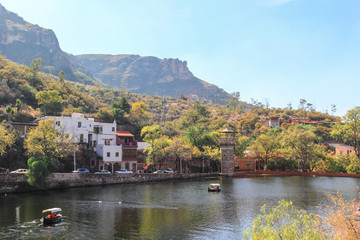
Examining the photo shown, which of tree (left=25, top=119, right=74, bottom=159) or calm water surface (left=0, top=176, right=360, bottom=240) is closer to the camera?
calm water surface (left=0, top=176, right=360, bottom=240)

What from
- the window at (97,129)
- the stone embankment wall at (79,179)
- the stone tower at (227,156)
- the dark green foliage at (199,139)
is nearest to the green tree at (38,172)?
the stone embankment wall at (79,179)

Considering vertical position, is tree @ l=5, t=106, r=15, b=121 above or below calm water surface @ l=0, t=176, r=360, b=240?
above

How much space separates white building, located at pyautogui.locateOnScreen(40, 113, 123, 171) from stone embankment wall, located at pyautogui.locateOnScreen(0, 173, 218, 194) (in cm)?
1052

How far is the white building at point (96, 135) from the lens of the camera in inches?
3081

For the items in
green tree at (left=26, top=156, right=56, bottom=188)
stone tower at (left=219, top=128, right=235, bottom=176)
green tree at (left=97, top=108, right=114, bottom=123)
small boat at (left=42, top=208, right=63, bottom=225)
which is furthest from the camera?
green tree at (left=97, top=108, right=114, bottom=123)

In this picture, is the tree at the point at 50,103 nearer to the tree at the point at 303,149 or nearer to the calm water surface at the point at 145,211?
the calm water surface at the point at 145,211

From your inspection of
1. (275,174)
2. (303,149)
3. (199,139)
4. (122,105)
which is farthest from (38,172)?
(122,105)

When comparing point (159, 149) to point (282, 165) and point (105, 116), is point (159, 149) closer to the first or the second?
point (105, 116)

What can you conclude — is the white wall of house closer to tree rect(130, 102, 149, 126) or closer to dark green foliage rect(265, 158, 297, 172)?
tree rect(130, 102, 149, 126)

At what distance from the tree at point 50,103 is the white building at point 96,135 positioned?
18.5 m

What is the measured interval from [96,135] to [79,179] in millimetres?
22338

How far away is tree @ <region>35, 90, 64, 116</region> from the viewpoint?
319ft

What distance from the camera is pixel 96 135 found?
83.2 m

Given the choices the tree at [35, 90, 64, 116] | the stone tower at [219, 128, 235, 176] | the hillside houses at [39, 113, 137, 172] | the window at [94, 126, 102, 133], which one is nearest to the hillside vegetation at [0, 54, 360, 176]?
the tree at [35, 90, 64, 116]
